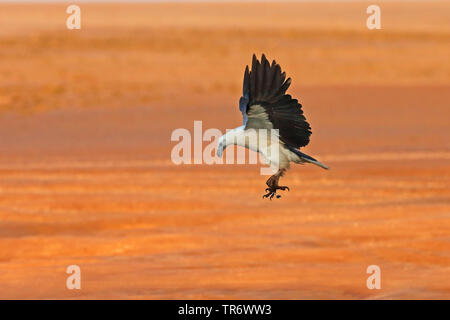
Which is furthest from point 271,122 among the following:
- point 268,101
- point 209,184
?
point 209,184

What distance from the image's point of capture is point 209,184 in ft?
48.3

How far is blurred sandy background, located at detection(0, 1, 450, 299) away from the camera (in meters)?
10.8

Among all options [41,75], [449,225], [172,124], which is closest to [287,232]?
[449,225]

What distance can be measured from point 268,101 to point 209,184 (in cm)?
637

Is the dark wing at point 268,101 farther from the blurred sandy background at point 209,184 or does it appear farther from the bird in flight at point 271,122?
the blurred sandy background at point 209,184

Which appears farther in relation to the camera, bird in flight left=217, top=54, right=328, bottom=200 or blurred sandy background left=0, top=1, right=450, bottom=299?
blurred sandy background left=0, top=1, right=450, bottom=299

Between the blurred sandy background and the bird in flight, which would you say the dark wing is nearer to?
the bird in flight

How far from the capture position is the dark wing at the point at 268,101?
8352 millimetres

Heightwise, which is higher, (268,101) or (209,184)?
(209,184)

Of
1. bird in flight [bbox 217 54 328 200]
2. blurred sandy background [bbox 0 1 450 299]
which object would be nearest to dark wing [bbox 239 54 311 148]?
bird in flight [bbox 217 54 328 200]

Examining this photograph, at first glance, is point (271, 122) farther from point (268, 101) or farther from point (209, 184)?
point (209, 184)

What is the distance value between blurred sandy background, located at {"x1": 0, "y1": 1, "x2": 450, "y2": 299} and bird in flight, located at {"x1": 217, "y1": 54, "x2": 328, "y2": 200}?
1989mm

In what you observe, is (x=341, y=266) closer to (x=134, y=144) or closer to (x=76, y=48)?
(x=134, y=144)

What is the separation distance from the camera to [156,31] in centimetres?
3850
